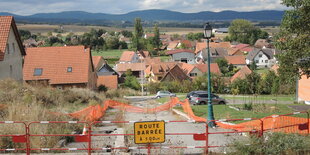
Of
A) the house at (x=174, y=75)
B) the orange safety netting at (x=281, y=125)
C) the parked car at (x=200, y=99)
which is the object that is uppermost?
the orange safety netting at (x=281, y=125)

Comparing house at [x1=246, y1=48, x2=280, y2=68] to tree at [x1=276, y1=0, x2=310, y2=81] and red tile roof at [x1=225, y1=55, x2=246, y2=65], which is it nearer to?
red tile roof at [x1=225, y1=55, x2=246, y2=65]

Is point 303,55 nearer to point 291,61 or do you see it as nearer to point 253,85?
point 291,61

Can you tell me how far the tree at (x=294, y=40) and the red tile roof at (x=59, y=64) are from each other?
93.6 ft

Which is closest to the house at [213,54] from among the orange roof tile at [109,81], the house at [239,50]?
the house at [239,50]

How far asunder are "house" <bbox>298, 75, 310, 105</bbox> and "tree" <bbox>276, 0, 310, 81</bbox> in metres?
15.6

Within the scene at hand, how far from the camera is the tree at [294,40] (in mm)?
16406

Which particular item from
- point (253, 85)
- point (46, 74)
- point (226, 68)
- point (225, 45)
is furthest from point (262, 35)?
point (46, 74)

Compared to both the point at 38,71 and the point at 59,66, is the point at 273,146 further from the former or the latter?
the point at 38,71

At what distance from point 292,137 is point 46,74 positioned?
121 feet

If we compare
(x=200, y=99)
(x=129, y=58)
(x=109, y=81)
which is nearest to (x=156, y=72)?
(x=109, y=81)

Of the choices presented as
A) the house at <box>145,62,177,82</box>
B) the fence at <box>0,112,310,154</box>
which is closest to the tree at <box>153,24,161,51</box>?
the house at <box>145,62,177,82</box>

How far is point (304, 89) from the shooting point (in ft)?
109

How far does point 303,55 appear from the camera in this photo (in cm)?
1662

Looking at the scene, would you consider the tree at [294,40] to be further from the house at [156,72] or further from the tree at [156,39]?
the tree at [156,39]
